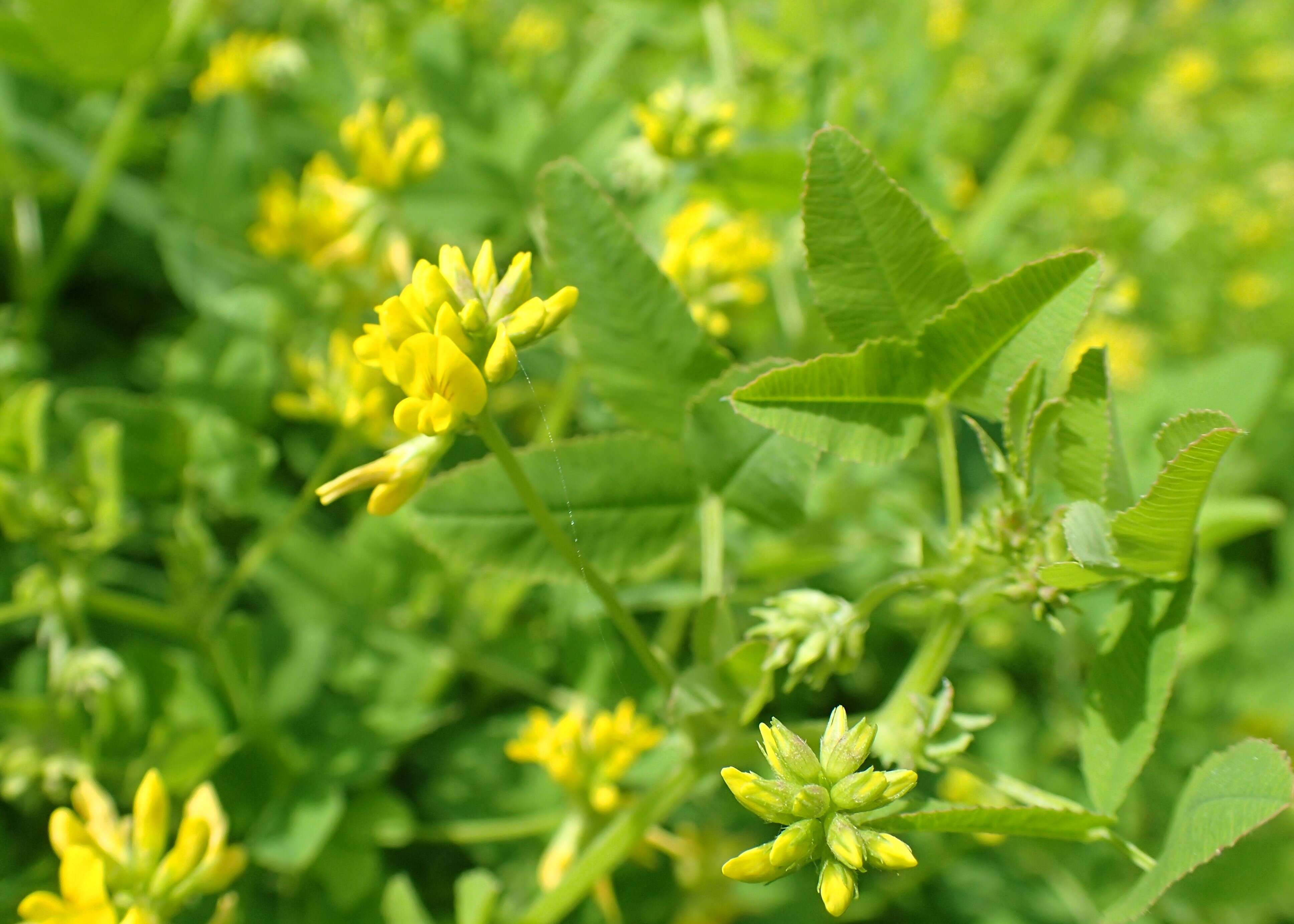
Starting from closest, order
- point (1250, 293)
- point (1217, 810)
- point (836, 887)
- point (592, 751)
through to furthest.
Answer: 1. point (836, 887)
2. point (1217, 810)
3. point (592, 751)
4. point (1250, 293)

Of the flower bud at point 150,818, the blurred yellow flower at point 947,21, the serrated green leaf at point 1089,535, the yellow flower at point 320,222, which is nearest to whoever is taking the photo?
the serrated green leaf at point 1089,535

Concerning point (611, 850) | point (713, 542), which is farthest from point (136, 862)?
point (713, 542)

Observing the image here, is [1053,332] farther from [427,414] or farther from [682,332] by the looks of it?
[427,414]

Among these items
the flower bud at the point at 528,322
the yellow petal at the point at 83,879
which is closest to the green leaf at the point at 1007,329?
the flower bud at the point at 528,322

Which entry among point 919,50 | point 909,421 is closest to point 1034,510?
point 909,421

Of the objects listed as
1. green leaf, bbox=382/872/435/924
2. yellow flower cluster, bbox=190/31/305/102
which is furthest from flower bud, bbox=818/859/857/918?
yellow flower cluster, bbox=190/31/305/102

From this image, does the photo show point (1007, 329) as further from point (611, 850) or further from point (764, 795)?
point (611, 850)

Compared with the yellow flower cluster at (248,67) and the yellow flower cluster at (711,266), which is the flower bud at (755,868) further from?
the yellow flower cluster at (248,67)
